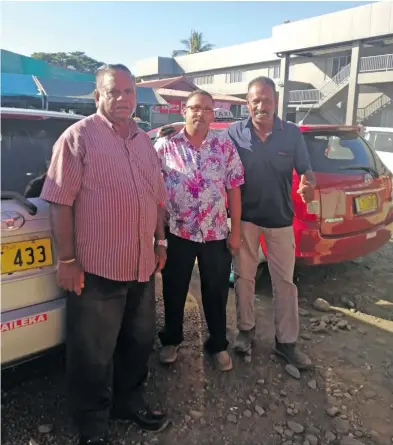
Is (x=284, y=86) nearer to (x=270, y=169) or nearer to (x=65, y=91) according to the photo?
(x=65, y=91)

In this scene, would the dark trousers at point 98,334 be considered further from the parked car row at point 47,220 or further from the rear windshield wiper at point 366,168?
the rear windshield wiper at point 366,168

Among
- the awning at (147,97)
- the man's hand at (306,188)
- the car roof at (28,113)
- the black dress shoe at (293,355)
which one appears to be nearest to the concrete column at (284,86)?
the awning at (147,97)

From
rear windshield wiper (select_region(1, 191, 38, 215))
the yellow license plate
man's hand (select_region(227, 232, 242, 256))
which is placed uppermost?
rear windshield wiper (select_region(1, 191, 38, 215))

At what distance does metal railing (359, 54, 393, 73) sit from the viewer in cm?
2349

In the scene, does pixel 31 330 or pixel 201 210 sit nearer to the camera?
pixel 31 330

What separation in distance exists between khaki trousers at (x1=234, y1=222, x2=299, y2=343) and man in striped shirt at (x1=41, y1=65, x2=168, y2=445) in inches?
37.3

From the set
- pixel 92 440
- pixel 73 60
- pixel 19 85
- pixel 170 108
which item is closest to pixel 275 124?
pixel 92 440

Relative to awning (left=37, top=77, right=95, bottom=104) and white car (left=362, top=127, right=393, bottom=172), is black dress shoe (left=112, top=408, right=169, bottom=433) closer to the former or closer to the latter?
white car (left=362, top=127, right=393, bottom=172)

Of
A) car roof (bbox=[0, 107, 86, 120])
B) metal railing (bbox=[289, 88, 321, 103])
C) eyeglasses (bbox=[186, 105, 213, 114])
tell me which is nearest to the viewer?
car roof (bbox=[0, 107, 86, 120])

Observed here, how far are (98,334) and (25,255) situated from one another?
0.49 m

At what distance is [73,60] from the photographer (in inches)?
2318

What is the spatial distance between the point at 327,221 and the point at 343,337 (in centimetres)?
93

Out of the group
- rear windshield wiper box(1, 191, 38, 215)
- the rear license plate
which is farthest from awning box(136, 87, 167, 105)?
rear windshield wiper box(1, 191, 38, 215)

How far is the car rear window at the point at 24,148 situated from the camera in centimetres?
224
